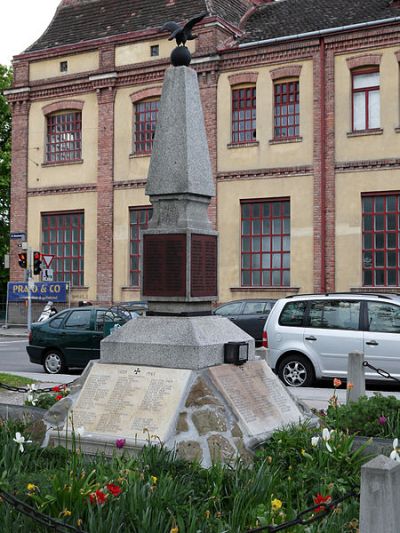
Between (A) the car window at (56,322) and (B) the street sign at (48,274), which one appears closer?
(A) the car window at (56,322)

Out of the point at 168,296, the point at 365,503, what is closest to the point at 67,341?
the point at 168,296

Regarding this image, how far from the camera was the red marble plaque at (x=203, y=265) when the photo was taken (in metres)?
8.02

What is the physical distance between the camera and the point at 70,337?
17000mm

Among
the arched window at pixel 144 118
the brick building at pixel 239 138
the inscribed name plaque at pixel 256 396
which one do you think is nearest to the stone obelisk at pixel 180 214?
the inscribed name plaque at pixel 256 396

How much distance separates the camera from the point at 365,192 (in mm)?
25734

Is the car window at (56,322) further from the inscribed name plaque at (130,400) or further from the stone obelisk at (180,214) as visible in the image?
the inscribed name plaque at (130,400)

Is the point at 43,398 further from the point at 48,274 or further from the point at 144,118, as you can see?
the point at 144,118

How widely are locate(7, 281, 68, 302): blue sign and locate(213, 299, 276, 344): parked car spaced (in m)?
11.8

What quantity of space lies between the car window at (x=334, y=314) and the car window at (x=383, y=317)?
255 millimetres

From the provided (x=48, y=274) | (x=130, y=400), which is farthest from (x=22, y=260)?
(x=130, y=400)

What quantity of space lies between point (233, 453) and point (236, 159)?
73.5ft

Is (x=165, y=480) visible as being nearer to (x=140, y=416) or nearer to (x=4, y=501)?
(x=4, y=501)

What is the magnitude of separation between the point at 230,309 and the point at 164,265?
1309 centimetres

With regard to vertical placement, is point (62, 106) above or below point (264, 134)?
above
